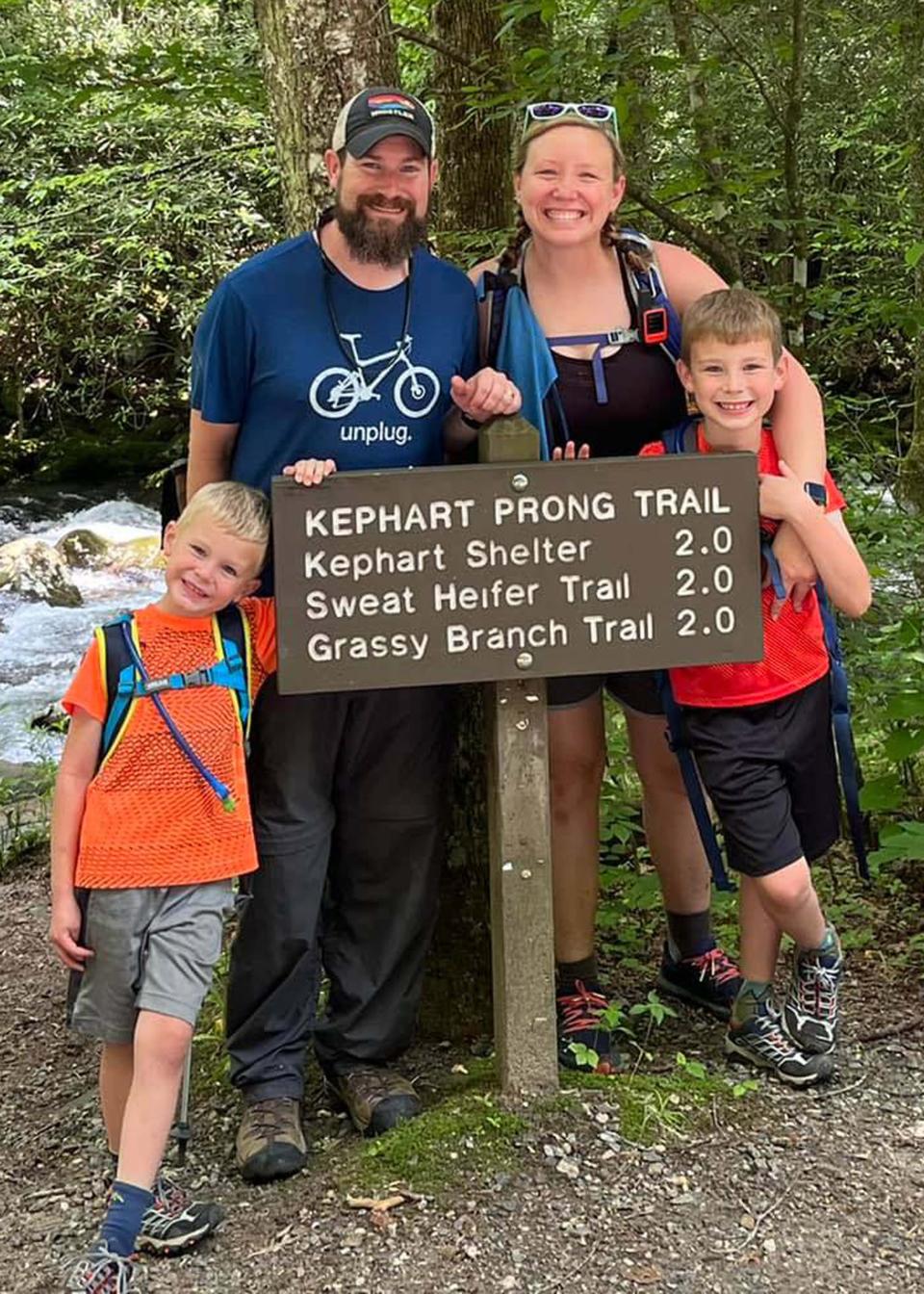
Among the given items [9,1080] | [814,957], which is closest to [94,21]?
[9,1080]

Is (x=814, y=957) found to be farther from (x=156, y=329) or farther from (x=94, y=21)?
(x=94, y=21)

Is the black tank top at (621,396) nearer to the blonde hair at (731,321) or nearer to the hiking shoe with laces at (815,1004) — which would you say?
the blonde hair at (731,321)

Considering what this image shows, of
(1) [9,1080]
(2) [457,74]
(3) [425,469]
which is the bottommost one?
Result: (1) [9,1080]

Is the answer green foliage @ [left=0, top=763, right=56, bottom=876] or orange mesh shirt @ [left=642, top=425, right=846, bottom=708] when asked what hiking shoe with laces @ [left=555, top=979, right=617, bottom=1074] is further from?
green foliage @ [left=0, top=763, right=56, bottom=876]

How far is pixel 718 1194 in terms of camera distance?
2738mm

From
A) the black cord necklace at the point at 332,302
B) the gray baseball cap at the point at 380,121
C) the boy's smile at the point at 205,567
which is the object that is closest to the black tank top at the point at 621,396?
the black cord necklace at the point at 332,302

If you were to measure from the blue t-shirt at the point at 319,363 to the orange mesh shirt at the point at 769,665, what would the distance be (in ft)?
1.89

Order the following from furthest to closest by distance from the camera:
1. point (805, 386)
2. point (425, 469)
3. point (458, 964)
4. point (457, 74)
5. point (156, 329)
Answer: point (156, 329) → point (457, 74) → point (458, 964) → point (805, 386) → point (425, 469)

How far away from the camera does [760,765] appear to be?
3.05m

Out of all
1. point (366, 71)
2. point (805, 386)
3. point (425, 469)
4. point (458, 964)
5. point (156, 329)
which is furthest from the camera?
point (156, 329)

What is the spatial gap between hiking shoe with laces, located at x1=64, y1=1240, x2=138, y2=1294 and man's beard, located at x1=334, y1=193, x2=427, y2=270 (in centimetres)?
213

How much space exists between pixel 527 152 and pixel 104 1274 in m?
2.54

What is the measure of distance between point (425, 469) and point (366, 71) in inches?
53.0

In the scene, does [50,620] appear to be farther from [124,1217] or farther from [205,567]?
[124,1217]
